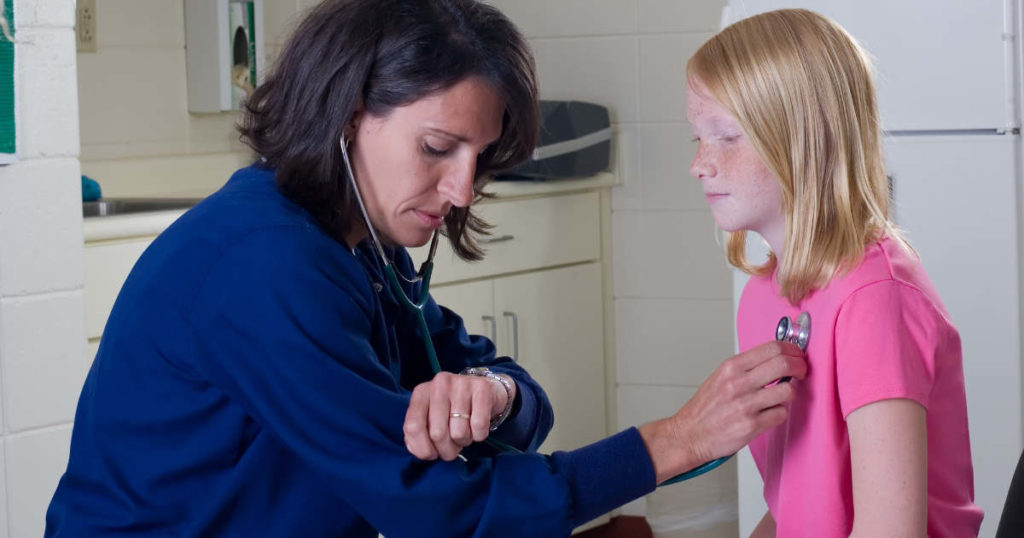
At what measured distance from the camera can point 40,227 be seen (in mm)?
1821

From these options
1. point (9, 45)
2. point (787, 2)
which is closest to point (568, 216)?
point (787, 2)

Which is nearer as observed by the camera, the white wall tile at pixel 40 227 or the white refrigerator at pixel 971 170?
the white wall tile at pixel 40 227

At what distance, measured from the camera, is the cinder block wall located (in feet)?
5.90

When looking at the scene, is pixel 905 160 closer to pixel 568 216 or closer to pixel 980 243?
pixel 980 243

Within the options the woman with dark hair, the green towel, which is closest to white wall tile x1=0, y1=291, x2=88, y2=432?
the woman with dark hair

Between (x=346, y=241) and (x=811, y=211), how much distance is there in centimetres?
47

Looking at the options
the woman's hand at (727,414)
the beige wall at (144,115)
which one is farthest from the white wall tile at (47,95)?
the woman's hand at (727,414)

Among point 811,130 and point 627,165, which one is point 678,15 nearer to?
point 627,165

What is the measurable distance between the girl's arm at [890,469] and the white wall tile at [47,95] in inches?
49.0

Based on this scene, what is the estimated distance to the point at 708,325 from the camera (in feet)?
11.2

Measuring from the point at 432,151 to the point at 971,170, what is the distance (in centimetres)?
147

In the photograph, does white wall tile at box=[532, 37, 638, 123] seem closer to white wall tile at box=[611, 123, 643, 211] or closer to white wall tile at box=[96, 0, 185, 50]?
white wall tile at box=[611, 123, 643, 211]

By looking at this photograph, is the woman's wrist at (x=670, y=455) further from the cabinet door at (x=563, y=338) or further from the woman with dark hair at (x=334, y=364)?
the cabinet door at (x=563, y=338)

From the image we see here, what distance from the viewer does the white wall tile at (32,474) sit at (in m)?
1.83
